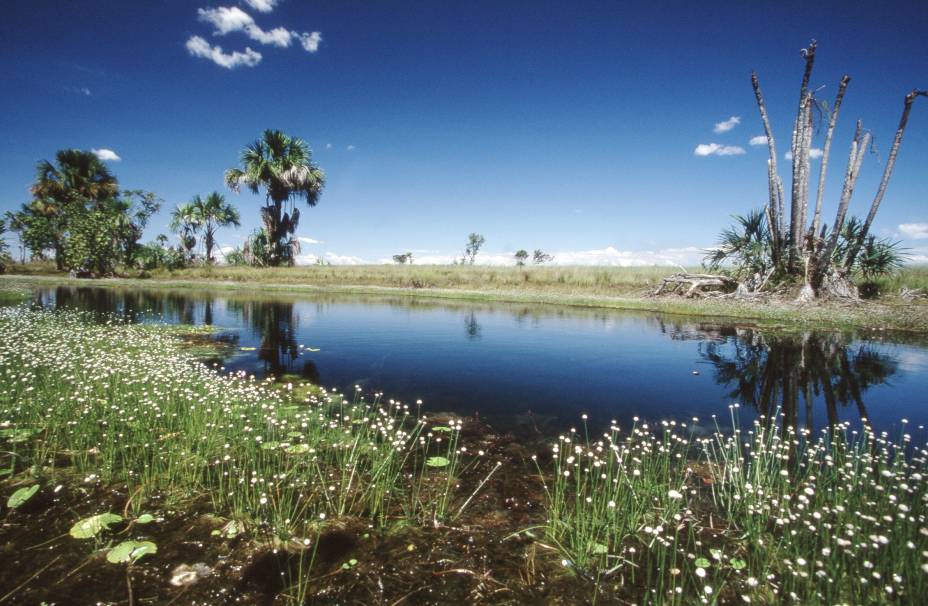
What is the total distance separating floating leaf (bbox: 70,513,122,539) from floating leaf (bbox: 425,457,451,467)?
9.90 feet

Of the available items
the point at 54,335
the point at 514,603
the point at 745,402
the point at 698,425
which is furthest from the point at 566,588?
→ the point at 54,335

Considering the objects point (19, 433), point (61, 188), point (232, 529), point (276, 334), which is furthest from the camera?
point (61, 188)

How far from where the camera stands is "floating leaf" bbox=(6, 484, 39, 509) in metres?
3.50

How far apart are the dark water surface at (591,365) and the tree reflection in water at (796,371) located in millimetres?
41

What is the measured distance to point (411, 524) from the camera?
368 centimetres

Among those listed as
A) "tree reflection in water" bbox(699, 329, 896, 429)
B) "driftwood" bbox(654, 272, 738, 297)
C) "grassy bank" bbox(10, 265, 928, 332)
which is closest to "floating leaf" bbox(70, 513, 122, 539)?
"tree reflection in water" bbox(699, 329, 896, 429)

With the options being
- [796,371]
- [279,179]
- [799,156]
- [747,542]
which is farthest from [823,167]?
[279,179]

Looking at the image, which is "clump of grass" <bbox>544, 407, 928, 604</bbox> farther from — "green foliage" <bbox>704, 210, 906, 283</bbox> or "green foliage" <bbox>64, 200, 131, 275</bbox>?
"green foliage" <bbox>64, 200, 131, 275</bbox>

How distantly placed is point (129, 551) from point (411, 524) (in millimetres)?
2276

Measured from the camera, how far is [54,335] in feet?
33.8

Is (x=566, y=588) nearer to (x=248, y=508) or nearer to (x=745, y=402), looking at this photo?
(x=248, y=508)

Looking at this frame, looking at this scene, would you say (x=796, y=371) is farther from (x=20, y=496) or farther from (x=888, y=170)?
(x=888, y=170)

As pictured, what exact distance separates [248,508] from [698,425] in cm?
693

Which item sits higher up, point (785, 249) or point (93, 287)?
point (785, 249)
